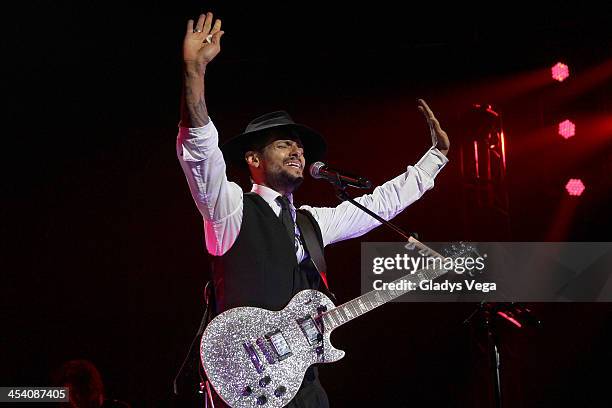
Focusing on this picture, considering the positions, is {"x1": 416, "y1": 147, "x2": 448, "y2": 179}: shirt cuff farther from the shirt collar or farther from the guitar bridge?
the guitar bridge

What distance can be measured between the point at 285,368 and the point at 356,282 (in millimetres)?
3045

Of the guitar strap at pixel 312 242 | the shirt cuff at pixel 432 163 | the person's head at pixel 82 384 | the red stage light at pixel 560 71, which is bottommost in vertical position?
the person's head at pixel 82 384

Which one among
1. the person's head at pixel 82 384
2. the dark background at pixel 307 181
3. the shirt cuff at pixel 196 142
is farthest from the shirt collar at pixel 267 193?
the dark background at pixel 307 181

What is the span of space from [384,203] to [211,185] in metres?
1.30

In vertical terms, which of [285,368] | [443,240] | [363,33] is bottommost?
[285,368]

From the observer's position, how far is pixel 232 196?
2932mm

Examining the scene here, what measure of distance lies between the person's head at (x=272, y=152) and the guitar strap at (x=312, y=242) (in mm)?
169

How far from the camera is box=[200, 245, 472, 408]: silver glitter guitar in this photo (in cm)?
268

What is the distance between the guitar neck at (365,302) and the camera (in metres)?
2.96

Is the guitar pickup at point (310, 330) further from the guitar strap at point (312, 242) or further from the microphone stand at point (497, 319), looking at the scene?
the microphone stand at point (497, 319)

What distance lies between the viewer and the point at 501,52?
6.14 metres

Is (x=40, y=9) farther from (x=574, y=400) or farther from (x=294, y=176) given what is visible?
→ (x=574, y=400)

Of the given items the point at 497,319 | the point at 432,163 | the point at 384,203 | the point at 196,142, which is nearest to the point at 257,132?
the point at 384,203

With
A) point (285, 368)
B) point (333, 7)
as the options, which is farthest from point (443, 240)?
point (285, 368)
